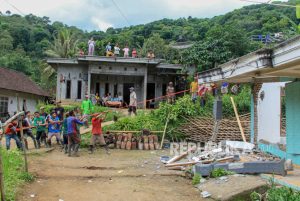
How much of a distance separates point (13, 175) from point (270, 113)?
8.42 metres

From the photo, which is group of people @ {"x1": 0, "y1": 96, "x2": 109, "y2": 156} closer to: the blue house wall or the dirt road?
the dirt road

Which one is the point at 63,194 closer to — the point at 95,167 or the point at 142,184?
the point at 142,184

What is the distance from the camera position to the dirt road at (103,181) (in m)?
7.36

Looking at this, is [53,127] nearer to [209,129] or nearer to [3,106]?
[209,129]

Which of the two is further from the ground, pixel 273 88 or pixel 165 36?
pixel 165 36

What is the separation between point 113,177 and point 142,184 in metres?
1.03

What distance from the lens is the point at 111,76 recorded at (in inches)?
1086

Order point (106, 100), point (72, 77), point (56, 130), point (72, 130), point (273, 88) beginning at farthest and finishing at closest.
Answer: point (72, 77), point (106, 100), point (56, 130), point (72, 130), point (273, 88)

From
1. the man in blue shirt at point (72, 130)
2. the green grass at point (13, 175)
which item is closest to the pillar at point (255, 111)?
the man in blue shirt at point (72, 130)

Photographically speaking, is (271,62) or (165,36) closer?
(271,62)

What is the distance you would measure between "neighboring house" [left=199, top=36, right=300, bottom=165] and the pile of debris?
70cm

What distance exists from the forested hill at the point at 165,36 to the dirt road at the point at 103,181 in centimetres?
1520

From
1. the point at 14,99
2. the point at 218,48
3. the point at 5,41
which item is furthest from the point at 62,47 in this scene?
the point at 218,48

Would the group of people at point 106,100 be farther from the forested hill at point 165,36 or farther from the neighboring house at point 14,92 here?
the forested hill at point 165,36
